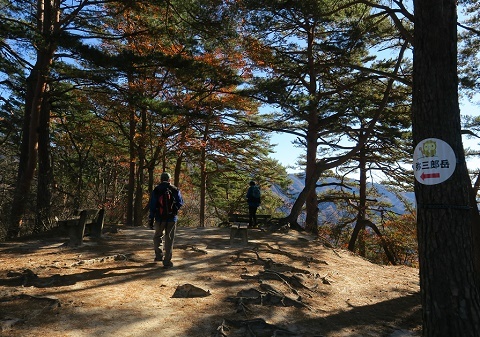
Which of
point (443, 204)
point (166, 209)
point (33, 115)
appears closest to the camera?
point (443, 204)

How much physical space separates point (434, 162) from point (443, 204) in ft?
1.30

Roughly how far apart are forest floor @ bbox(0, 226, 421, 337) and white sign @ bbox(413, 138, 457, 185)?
2237 mm

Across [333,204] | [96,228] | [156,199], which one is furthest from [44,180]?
[333,204]

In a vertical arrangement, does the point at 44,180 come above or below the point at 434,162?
above

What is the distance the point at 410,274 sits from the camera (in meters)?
9.09

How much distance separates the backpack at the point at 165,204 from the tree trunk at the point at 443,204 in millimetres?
4252

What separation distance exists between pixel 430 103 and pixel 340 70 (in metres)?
11.0

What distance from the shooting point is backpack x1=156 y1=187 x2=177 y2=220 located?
21.0 ft

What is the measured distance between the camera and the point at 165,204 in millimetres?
6398

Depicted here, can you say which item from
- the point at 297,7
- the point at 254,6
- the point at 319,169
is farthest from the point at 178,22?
the point at 319,169

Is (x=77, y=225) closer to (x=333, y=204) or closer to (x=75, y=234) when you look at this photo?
(x=75, y=234)

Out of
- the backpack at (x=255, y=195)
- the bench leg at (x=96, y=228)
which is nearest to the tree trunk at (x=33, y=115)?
the bench leg at (x=96, y=228)

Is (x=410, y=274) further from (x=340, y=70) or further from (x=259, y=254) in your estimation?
(x=340, y=70)

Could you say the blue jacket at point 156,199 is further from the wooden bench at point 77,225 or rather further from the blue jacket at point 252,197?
the blue jacket at point 252,197
